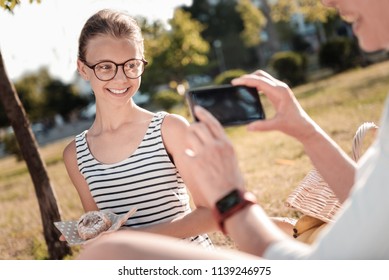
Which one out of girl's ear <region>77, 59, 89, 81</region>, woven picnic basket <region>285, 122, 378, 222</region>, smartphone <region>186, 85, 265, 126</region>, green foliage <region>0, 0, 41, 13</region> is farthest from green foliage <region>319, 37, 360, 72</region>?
smartphone <region>186, 85, 265, 126</region>

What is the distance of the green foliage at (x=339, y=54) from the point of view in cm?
2119

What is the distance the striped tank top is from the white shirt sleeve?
1214 mm

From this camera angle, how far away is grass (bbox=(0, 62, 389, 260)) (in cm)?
518

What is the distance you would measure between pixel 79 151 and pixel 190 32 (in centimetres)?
2212

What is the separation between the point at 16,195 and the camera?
380 inches

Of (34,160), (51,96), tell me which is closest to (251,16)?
(51,96)

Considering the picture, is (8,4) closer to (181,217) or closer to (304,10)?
(181,217)

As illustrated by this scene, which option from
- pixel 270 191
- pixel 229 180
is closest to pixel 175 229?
pixel 229 180

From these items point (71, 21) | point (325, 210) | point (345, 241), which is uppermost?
point (71, 21)

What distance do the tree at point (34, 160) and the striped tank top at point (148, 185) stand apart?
2155 mm

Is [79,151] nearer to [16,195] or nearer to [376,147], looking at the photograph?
[376,147]

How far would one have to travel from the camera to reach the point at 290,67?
21719 millimetres

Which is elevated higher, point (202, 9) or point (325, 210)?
point (202, 9)
